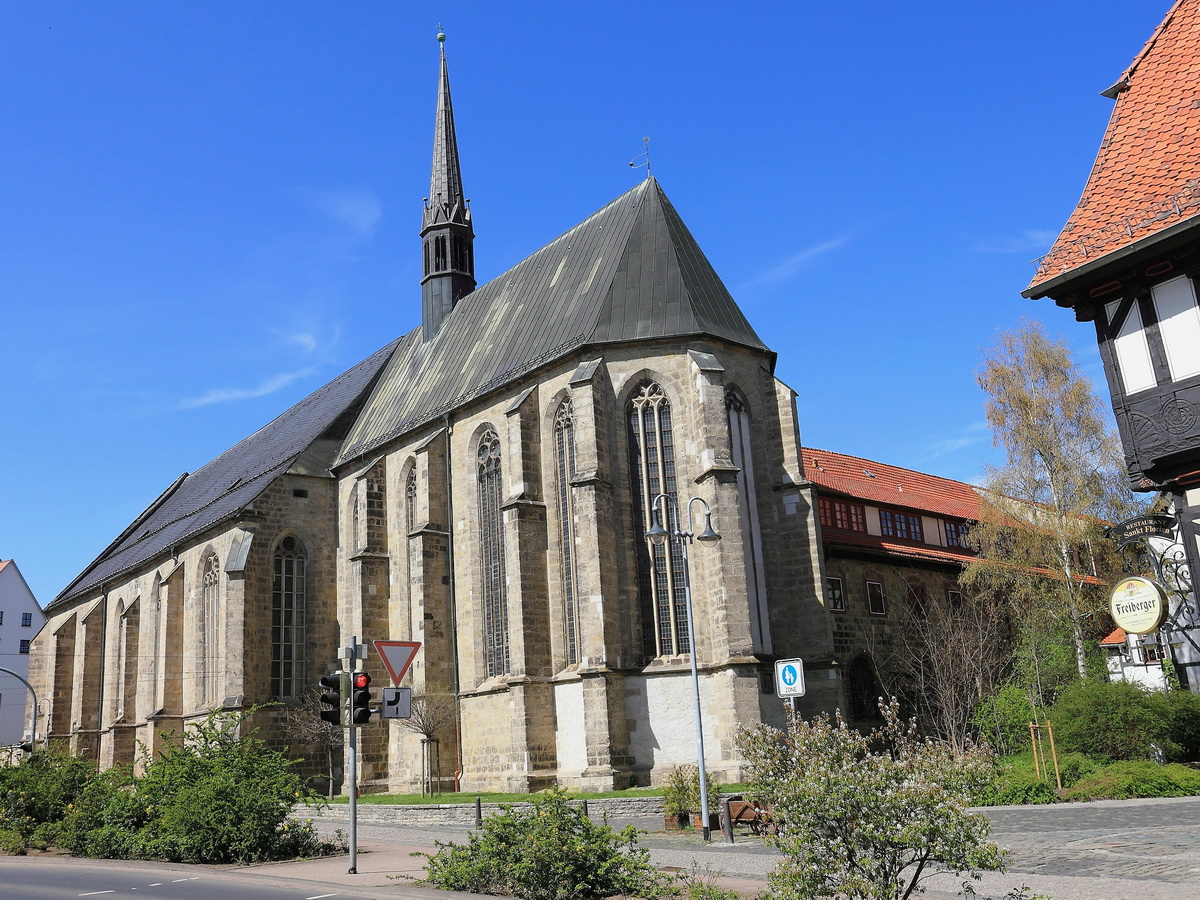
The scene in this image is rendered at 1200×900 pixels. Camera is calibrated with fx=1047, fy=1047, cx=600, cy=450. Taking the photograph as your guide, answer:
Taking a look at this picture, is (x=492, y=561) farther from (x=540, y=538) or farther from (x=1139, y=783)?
(x=1139, y=783)

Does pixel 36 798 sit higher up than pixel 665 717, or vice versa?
pixel 665 717

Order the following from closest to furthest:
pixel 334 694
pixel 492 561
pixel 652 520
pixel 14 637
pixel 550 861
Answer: pixel 550 861 < pixel 334 694 < pixel 652 520 < pixel 492 561 < pixel 14 637

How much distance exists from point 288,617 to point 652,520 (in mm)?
15770

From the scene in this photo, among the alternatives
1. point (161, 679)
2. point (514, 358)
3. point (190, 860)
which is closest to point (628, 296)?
point (514, 358)

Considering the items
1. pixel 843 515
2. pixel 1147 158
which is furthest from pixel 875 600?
pixel 1147 158

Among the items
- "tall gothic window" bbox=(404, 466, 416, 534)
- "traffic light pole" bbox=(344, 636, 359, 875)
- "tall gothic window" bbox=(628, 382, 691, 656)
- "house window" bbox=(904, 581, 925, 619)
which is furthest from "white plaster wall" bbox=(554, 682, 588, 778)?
"house window" bbox=(904, 581, 925, 619)

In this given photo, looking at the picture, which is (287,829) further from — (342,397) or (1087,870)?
(342,397)

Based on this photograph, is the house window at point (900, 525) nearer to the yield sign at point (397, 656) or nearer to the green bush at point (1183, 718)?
the green bush at point (1183, 718)

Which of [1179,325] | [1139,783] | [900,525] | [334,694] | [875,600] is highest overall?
[900,525]

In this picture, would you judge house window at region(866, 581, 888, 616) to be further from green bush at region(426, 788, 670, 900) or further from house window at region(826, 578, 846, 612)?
green bush at region(426, 788, 670, 900)

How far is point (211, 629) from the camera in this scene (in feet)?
127

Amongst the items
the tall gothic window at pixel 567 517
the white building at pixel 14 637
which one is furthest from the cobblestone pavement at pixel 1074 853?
the white building at pixel 14 637

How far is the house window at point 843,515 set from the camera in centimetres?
3362

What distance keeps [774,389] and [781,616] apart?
6.05 m
